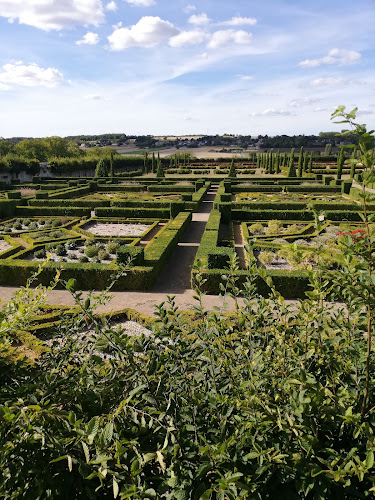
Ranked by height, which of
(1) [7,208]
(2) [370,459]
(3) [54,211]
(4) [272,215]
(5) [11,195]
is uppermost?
(5) [11,195]

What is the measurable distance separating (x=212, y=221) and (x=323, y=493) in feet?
52.7

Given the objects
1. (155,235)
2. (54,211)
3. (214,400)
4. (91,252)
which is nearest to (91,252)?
(91,252)

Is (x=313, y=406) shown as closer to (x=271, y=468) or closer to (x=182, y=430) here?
(x=271, y=468)

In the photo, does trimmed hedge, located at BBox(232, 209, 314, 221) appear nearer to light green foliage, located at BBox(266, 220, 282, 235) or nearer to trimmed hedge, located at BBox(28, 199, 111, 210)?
light green foliage, located at BBox(266, 220, 282, 235)

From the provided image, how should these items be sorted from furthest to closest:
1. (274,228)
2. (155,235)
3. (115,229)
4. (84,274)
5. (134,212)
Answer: (134,212)
(115,229)
(274,228)
(155,235)
(84,274)

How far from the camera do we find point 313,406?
2131mm

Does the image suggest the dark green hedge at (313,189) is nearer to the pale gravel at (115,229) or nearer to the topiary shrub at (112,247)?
the pale gravel at (115,229)

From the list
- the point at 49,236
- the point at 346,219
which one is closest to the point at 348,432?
the point at 49,236

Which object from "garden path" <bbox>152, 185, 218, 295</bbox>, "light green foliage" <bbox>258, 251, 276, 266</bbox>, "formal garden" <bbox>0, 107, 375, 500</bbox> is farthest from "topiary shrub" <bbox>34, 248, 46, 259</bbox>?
"formal garden" <bbox>0, 107, 375, 500</bbox>

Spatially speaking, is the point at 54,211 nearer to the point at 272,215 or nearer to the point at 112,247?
the point at 112,247

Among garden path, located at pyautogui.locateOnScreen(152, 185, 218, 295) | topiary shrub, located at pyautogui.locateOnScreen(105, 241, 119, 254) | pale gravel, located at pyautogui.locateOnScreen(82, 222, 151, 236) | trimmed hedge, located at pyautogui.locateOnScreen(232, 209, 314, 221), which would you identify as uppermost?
trimmed hedge, located at pyautogui.locateOnScreen(232, 209, 314, 221)

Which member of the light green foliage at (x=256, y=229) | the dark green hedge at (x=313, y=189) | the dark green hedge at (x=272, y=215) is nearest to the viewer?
the light green foliage at (x=256, y=229)

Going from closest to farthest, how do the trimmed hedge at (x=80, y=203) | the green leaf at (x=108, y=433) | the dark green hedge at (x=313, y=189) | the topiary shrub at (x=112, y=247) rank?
the green leaf at (x=108, y=433), the topiary shrub at (x=112, y=247), the trimmed hedge at (x=80, y=203), the dark green hedge at (x=313, y=189)

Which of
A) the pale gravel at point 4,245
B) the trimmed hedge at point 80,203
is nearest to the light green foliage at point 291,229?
the trimmed hedge at point 80,203
